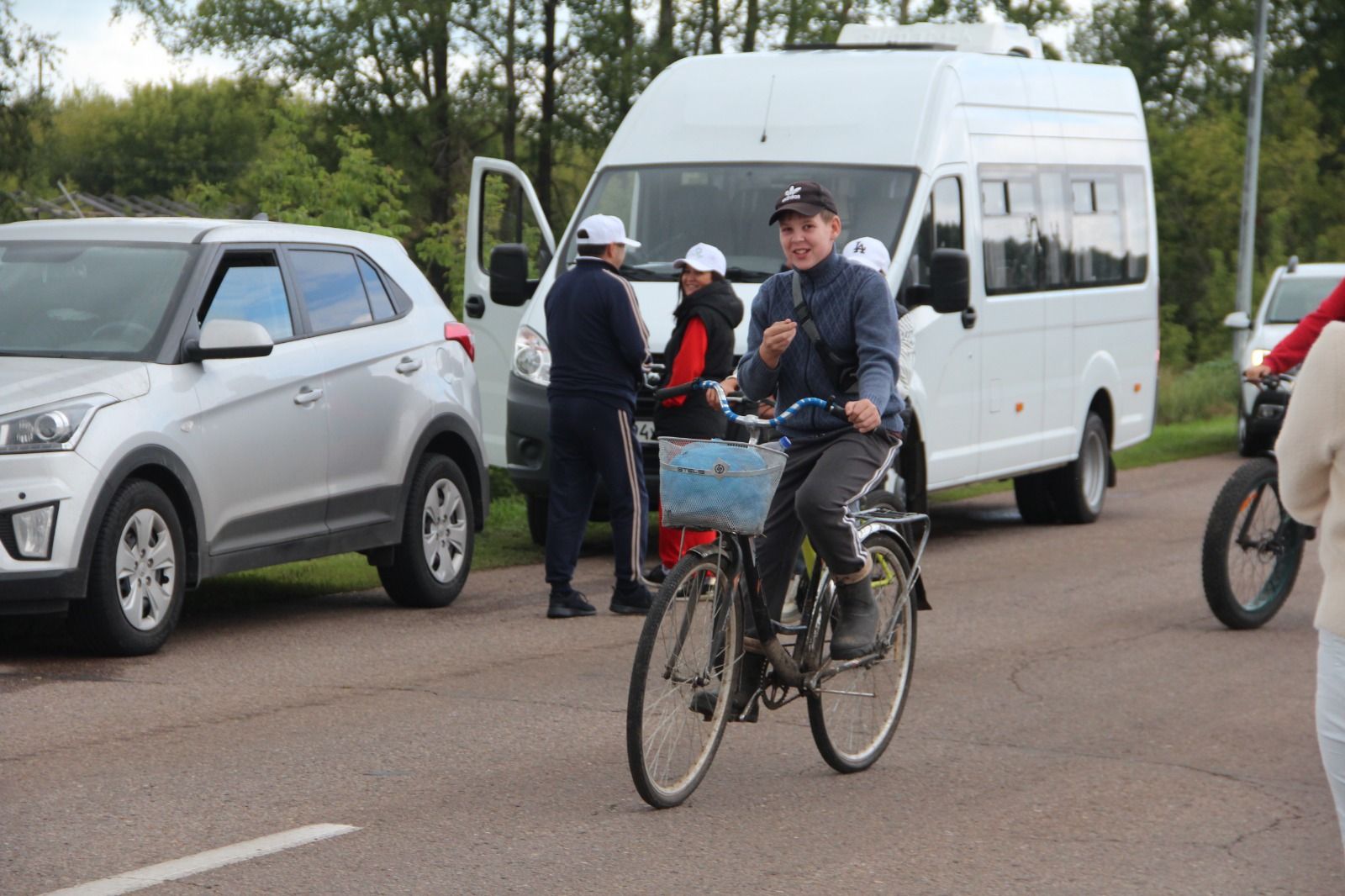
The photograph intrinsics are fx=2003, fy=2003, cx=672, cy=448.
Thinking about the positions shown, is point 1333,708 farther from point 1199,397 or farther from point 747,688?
point 1199,397

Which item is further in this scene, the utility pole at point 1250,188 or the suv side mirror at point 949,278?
the utility pole at point 1250,188

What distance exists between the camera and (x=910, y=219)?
12359 millimetres

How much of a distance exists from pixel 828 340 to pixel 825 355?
53 mm

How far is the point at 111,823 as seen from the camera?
18.5ft

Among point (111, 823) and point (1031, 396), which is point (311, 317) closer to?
point (111, 823)

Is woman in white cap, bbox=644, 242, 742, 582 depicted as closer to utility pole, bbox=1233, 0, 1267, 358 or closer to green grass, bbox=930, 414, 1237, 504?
green grass, bbox=930, 414, 1237, 504

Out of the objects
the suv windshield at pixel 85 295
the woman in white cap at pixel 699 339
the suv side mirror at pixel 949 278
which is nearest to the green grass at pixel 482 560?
the woman in white cap at pixel 699 339

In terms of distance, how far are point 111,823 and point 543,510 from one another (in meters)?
7.44

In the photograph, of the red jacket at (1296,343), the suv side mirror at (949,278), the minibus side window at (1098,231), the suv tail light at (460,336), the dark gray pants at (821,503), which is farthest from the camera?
the minibus side window at (1098,231)

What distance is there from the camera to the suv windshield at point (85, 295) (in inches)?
344

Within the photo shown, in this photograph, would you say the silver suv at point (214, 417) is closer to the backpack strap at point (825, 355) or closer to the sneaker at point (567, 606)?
the sneaker at point (567, 606)

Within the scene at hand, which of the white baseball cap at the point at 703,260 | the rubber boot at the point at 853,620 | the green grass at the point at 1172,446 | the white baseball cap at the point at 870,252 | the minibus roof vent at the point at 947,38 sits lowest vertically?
the green grass at the point at 1172,446

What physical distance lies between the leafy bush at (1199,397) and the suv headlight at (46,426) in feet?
67.3

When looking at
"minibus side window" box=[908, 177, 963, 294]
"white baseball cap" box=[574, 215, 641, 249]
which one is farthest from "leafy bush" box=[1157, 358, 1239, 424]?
"white baseball cap" box=[574, 215, 641, 249]
